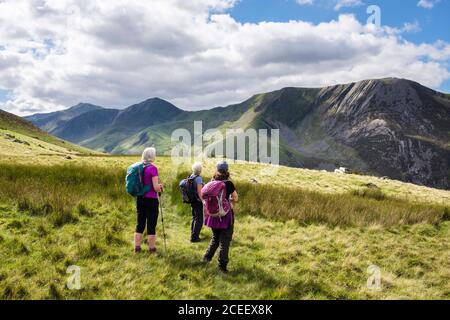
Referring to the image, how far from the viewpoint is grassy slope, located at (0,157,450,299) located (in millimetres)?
6855

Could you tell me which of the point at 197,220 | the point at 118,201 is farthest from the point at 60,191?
the point at 197,220

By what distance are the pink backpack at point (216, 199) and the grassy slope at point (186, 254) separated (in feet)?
4.34

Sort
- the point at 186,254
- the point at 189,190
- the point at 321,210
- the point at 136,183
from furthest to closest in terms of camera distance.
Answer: the point at 321,210, the point at 189,190, the point at 186,254, the point at 136,183

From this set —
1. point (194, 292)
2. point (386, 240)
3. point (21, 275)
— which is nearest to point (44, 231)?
point (21, 275)

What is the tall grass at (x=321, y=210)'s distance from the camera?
13672 mm

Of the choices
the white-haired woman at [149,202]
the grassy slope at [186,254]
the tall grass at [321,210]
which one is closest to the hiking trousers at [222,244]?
the grassy slope at [186,254]

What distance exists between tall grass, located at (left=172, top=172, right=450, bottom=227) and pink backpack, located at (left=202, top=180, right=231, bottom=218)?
5888mm

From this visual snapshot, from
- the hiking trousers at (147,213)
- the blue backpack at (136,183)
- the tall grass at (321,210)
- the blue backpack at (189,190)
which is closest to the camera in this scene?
the blue backpack at (136,183)

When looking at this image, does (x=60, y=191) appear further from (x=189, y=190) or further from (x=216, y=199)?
(x=216, y=199)

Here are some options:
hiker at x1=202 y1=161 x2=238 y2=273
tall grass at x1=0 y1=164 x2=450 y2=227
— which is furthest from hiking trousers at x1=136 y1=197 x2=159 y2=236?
tall grass at x1=0 y1=164 x2=450 y2=227

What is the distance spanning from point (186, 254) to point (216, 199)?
1.99m

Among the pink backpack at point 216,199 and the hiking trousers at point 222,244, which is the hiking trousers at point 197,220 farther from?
the pink backpack at point 216,199

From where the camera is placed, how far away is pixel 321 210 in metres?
14.3

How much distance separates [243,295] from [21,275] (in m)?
4.36
